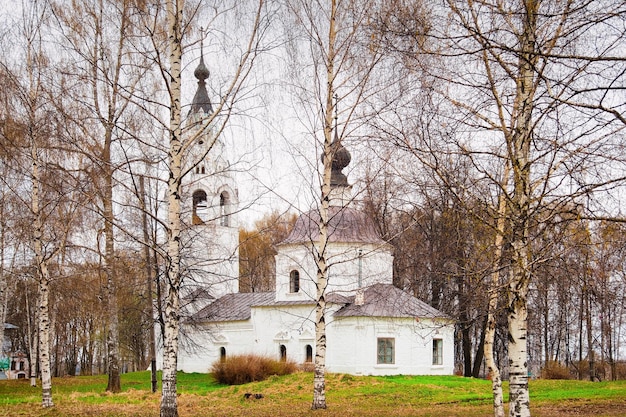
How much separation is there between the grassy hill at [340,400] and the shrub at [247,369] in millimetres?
612

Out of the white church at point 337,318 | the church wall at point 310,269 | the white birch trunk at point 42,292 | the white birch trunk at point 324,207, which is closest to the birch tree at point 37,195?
the white birch trunk at point 42,292

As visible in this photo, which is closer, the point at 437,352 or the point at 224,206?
the point at 437,352

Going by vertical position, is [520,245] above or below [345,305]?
above

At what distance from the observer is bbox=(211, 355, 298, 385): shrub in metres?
26.9

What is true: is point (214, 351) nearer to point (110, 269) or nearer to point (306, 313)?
point (306, 313)

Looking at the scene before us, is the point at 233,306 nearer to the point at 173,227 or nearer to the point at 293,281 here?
the point at 293,281

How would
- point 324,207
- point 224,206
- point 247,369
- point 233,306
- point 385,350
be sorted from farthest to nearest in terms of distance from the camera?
point 233,306
point 224,206
point 385,350
point 247,369
point 324,207

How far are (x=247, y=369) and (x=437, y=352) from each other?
9.03m

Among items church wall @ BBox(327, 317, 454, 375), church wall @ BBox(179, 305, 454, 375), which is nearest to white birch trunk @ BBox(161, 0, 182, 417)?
church wall @ BBox(179, 305, 454, 375)

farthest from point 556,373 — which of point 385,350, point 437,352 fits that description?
point 385,350

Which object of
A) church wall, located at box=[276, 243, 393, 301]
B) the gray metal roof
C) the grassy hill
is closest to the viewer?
the grassy hill

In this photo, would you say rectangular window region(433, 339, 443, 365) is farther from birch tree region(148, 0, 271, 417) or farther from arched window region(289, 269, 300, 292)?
birch tree region(148, 0, 271, 417)

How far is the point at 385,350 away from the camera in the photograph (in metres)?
30.2

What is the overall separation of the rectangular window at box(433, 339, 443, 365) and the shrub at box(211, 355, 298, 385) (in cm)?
690
